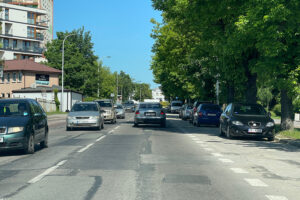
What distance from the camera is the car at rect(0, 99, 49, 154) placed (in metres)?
11.8

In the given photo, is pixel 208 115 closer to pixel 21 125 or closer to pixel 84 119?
pixel 84 119

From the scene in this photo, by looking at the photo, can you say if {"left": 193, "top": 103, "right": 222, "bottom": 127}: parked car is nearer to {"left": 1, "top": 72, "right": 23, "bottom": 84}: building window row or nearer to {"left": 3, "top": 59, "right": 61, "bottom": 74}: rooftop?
{"left": 3, "top": 59, "right": 61, "bottom": 74}: rooftop

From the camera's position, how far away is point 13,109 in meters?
13.0

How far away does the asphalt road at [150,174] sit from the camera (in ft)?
22.4

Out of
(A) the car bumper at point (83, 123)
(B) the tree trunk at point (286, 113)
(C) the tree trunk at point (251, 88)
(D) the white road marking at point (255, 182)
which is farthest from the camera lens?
(C) the tree trunk at point (251, 88)

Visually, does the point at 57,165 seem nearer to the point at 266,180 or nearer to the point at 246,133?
the point at 266,180

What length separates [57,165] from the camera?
10117 mm

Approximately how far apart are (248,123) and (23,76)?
60804 mm

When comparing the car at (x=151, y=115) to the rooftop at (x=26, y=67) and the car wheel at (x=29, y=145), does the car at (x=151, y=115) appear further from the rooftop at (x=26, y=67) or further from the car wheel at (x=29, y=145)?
the rooftop at (x=26, y=67)

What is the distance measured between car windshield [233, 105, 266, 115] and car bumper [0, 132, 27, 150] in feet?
33.8

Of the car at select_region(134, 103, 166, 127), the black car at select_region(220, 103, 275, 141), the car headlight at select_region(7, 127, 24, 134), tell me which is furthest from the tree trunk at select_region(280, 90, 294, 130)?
the car headlight at select_region(7, 127, 24, 134)

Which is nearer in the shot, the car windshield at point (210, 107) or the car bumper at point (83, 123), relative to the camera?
the car bumper at point (83, 123)

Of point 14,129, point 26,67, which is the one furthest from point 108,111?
point 26,67

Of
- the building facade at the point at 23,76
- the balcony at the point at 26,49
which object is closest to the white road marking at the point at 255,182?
the building facade at the point at 23,76
